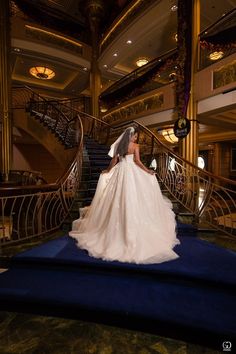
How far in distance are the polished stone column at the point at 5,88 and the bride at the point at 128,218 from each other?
756cm

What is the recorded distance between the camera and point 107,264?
2.52 meters

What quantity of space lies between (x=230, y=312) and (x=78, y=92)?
14.8 metres

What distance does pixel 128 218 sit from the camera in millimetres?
2711

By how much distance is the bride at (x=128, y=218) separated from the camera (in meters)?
2.63

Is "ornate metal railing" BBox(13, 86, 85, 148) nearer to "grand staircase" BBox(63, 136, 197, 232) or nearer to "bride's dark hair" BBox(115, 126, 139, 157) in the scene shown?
"grand staircase" BBox(63, 136, 197, 232)

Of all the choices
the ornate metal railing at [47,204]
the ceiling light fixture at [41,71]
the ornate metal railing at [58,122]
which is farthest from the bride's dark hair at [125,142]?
the ceiling light fixture at [41,71]

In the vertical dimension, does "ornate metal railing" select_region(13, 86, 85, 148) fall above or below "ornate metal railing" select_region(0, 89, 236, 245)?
above

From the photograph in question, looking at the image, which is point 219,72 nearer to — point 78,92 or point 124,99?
point 124,99

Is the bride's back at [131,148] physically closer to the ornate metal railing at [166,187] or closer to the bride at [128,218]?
the bride at [128,218]

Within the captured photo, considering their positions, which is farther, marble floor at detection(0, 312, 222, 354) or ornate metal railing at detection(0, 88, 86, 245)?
ornate metal railing at detection(0, 88, 86, 245)

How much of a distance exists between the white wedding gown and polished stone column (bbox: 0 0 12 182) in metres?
7.61

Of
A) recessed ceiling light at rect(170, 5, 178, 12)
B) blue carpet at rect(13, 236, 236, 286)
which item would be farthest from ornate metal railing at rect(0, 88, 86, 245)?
recessed ceiling light at rect(170, 5, 178, 12)

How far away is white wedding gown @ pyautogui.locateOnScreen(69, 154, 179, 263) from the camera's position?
103 inches

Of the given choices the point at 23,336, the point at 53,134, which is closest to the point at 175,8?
the point at 53,134
